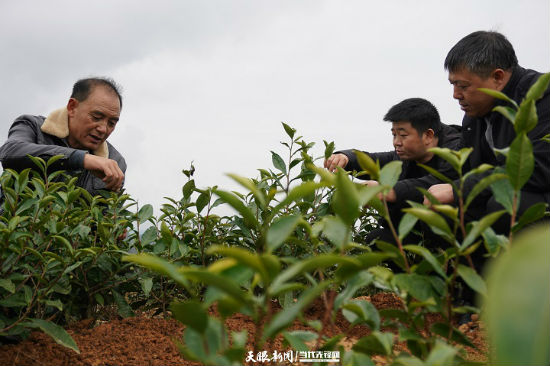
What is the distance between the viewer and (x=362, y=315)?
3.31 feet

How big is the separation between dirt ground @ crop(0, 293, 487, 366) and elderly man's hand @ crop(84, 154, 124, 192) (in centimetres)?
83

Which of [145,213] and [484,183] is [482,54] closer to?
[484,183]

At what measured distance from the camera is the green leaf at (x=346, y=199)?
769 millimetres

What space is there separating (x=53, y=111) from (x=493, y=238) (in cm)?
335

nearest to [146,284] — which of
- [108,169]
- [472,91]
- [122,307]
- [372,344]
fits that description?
[122,307]

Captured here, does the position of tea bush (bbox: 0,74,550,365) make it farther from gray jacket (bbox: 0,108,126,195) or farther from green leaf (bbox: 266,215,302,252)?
gray jacket (bbox: 0,108,126,195)

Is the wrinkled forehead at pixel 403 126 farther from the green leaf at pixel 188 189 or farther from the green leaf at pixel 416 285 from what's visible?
the green leaf at pixel 416 285

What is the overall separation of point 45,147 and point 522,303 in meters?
3.07

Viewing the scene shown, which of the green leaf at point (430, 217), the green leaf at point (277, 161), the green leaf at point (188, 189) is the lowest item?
the green leaf at point (430, 217)

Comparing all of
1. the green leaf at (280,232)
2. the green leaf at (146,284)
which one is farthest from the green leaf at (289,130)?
the green leaf at (280,232)

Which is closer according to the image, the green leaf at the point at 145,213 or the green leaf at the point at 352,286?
the green leaf at the point at 352,286

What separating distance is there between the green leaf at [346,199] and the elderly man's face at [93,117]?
301 centimetres

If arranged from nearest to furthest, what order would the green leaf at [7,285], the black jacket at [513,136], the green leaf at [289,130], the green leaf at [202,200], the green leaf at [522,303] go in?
the green leaf at [522,303], the green leaf at [7,285], the green leaf at [202,200], the black jacket at [513,136], the green leaf at [289,130]

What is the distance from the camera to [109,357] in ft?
5.80
